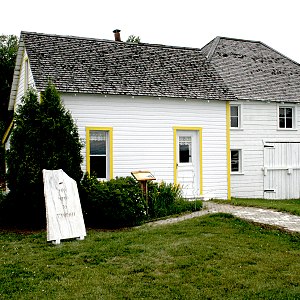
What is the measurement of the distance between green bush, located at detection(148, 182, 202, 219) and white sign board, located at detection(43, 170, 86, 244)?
3.06 m

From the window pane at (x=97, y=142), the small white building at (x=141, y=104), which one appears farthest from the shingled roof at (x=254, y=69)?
the window pane at (x=97, y=142)

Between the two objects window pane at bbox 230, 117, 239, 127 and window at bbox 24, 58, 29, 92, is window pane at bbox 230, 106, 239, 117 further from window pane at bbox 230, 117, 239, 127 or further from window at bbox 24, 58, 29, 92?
window at bbox 24, 58, 29, 92

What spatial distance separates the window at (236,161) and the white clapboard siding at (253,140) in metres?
0.24

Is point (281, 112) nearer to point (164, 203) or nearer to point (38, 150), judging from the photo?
point (164, 203)

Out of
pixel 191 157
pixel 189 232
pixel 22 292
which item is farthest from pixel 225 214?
pixel 22 292

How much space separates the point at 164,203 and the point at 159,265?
6.05m

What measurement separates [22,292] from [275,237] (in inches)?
230

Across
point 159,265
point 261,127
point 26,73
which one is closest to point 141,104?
point 26,73

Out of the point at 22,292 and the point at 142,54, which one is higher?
the point at 142,54

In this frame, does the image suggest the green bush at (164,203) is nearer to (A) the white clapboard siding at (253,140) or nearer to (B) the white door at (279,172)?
(A) the white clapboard siding at (253,140)

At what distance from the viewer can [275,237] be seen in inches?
428

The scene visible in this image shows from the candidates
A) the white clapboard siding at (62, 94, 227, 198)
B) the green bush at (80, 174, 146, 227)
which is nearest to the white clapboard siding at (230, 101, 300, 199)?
the white clapboard siding at (62, 94, 227, 198)

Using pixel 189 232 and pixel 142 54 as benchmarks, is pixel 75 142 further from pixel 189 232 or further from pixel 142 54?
pixel 142 54

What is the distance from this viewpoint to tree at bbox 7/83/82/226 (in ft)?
44.0
